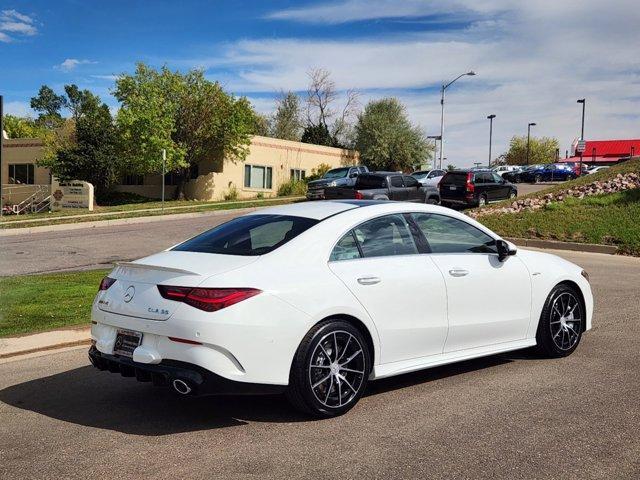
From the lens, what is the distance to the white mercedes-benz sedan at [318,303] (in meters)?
4.61

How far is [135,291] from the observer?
4941mm

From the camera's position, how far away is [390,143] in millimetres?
57188

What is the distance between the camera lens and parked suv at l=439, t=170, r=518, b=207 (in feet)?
92.4

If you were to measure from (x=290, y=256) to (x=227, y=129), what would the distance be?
33961 mm

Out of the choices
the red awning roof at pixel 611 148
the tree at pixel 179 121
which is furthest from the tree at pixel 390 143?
the red awning roof at pixel 611 148

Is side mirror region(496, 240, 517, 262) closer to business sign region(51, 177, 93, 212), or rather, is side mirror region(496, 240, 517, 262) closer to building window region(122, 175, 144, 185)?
business sign region(51, 177, 93, 212)

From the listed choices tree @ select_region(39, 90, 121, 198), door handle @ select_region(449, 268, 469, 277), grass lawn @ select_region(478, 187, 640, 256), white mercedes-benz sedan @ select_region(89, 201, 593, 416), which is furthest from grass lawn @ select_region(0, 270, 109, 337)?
tree @ select_region(39, 90, 121, 198)

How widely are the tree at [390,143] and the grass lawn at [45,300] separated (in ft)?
148

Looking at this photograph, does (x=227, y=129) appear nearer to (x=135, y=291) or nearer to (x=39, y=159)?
(x=39, y=159)

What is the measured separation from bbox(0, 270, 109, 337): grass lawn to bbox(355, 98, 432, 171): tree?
4522 cm

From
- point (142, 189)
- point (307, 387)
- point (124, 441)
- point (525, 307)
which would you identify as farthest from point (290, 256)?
point (142, 189)

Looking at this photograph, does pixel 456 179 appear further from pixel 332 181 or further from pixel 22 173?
pixel 22 173

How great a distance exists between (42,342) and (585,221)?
1599 centimetres

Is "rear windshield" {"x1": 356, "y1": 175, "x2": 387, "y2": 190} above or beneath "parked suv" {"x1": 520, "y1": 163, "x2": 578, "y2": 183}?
beneath
